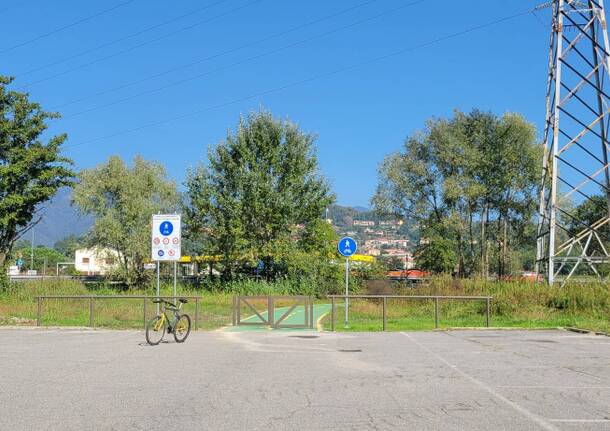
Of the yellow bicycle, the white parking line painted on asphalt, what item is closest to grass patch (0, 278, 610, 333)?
the yellow bicycle

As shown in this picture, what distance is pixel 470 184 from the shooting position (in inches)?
2121

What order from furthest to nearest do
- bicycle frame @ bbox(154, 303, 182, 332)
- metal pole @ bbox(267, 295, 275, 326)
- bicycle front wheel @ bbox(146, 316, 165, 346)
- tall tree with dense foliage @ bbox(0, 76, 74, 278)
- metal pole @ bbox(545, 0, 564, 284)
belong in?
tall tree with dense foliage @ bbox(0, 76, 74, 278) < metal pole @ bbox(545, 0, 564, 284) < metal pole @ bbox(267, 295, 275, 326) < bicycle frame @ bbox(154, 303, 182, 332) < bicycle front wheel @ bbox(146, 316, 165, 346)

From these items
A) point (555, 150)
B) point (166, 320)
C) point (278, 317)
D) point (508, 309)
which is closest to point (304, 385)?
point (166, 320)

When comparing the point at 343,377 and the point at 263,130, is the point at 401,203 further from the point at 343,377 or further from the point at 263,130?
the point at 343,377

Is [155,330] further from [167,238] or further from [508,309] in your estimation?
[508,309]

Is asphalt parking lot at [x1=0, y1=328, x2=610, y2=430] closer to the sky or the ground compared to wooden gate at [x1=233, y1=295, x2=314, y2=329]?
closer to the ground

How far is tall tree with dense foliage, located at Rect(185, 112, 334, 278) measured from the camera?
4616 centimetres

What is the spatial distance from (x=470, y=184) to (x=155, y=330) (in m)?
41.7

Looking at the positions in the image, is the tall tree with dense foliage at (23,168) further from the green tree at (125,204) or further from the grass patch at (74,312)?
the green tree at (125,204)

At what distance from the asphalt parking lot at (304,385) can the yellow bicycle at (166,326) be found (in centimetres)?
39

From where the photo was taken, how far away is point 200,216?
48281mm

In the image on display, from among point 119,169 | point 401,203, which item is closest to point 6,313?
point 119,169

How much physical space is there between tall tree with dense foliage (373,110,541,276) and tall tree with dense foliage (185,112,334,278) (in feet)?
39.2

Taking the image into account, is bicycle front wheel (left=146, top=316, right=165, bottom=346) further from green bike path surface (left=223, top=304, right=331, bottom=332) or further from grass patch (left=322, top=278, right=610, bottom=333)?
grass patch (left=322, top=278, right=610, bottom=333)
